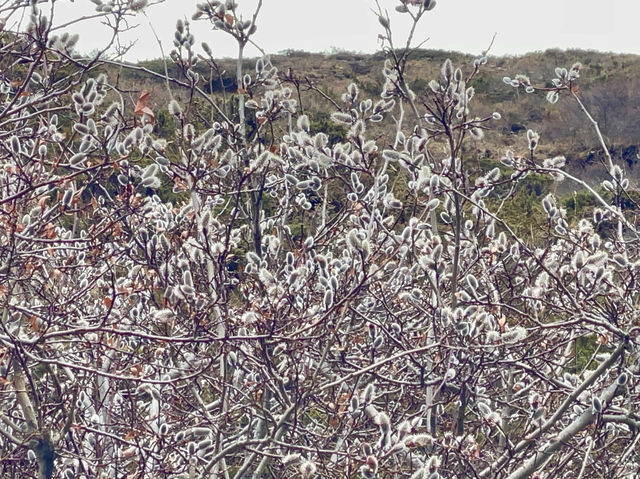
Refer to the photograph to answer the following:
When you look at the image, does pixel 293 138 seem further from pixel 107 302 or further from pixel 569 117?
pixel 569 117

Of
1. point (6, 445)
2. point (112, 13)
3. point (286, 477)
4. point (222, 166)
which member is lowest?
point (286, 477)

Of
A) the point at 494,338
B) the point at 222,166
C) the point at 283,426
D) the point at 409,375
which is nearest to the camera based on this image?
the point at 494,338

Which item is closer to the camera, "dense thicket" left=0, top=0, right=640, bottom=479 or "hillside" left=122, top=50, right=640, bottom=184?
"dense thicket" left=0, top=0, right=640, bottom=479

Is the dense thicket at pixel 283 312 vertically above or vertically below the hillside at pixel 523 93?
below

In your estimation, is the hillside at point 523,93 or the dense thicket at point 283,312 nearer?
the dense thicket at point 283,312

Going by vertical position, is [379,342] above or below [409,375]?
above

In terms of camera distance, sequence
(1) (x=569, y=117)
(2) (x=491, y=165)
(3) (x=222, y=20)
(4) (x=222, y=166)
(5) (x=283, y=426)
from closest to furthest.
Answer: (5) (x=283, y=426)
(4) (x=222, y=166)
(3) (x=222, y=20)
(2) (x=491, y=165)
(1) (x=569, y=117)

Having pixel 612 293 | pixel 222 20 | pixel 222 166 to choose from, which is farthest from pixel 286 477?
pixel 222 20

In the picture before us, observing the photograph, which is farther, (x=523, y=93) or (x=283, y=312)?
(x=523, y=93)

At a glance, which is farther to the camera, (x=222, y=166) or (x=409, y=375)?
(x=409, y=375)

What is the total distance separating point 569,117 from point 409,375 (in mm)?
26422

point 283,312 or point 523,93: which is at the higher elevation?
point 523,93

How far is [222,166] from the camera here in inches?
143

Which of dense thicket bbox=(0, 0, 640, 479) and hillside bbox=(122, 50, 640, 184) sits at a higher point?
hillside bbox=(122, 50, 640, 184)
